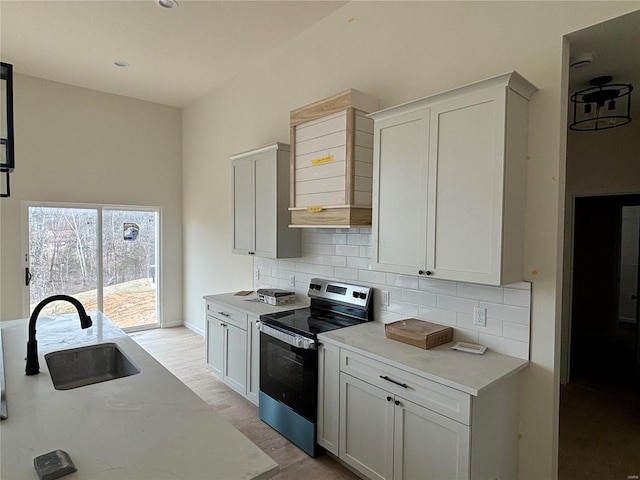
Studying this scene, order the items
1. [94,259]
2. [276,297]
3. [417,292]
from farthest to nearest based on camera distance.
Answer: [94,259]
[276,297]
[417,292]

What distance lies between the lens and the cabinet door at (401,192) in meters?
2.24

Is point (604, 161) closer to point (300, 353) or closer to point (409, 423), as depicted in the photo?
point (409, 423)

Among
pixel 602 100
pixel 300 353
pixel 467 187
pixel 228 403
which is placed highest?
pixel 602 100

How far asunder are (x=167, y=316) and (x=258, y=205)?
3.24 metres

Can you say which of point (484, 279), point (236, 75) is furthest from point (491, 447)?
point (236, 75)

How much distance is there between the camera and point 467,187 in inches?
80.2

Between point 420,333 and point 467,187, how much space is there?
3.01 feet

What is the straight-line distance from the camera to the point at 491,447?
1.96 meters

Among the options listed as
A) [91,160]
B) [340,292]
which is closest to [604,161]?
[340,292]

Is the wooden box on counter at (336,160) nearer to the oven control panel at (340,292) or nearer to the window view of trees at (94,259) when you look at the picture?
the oven control panel at (340,292)

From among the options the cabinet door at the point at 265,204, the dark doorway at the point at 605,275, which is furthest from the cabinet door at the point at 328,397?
the dark doorway at the point at 605,275

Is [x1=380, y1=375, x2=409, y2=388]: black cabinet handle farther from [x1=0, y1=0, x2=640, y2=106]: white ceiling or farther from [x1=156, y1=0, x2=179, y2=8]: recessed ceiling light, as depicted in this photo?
[x1=156, y1=0, x2=179, y2=8]: recessed ceiling light

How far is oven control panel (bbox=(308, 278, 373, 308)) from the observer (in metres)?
2.91

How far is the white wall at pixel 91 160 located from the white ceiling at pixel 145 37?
364 millimetres
